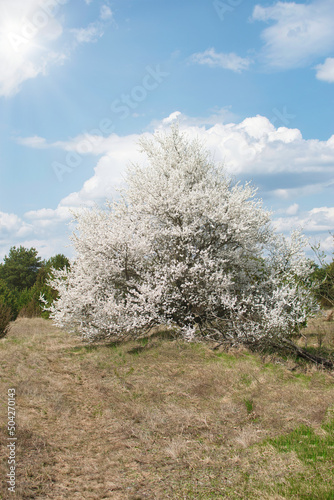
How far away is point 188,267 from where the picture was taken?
42.7 feet

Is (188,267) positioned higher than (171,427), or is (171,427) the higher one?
(188,267)

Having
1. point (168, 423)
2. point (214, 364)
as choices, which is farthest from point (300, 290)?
point (168, 423)

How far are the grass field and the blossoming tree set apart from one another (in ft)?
5.36

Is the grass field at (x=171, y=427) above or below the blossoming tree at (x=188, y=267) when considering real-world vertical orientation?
below

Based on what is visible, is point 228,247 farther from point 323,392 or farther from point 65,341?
point 65,341

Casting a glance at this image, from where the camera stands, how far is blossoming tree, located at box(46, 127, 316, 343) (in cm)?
1237

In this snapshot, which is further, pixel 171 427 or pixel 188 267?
pixel 188 267

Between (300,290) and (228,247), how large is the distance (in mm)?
2966

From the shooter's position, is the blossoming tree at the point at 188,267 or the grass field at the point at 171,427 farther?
the blossoming tree at the point at 188,267

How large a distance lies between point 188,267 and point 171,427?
274 inches

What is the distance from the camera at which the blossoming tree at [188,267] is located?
12.4 metres

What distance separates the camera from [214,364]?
10320mm

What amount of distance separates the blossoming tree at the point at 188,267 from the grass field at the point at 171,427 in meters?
1.63

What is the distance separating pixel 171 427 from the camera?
6559 mm
